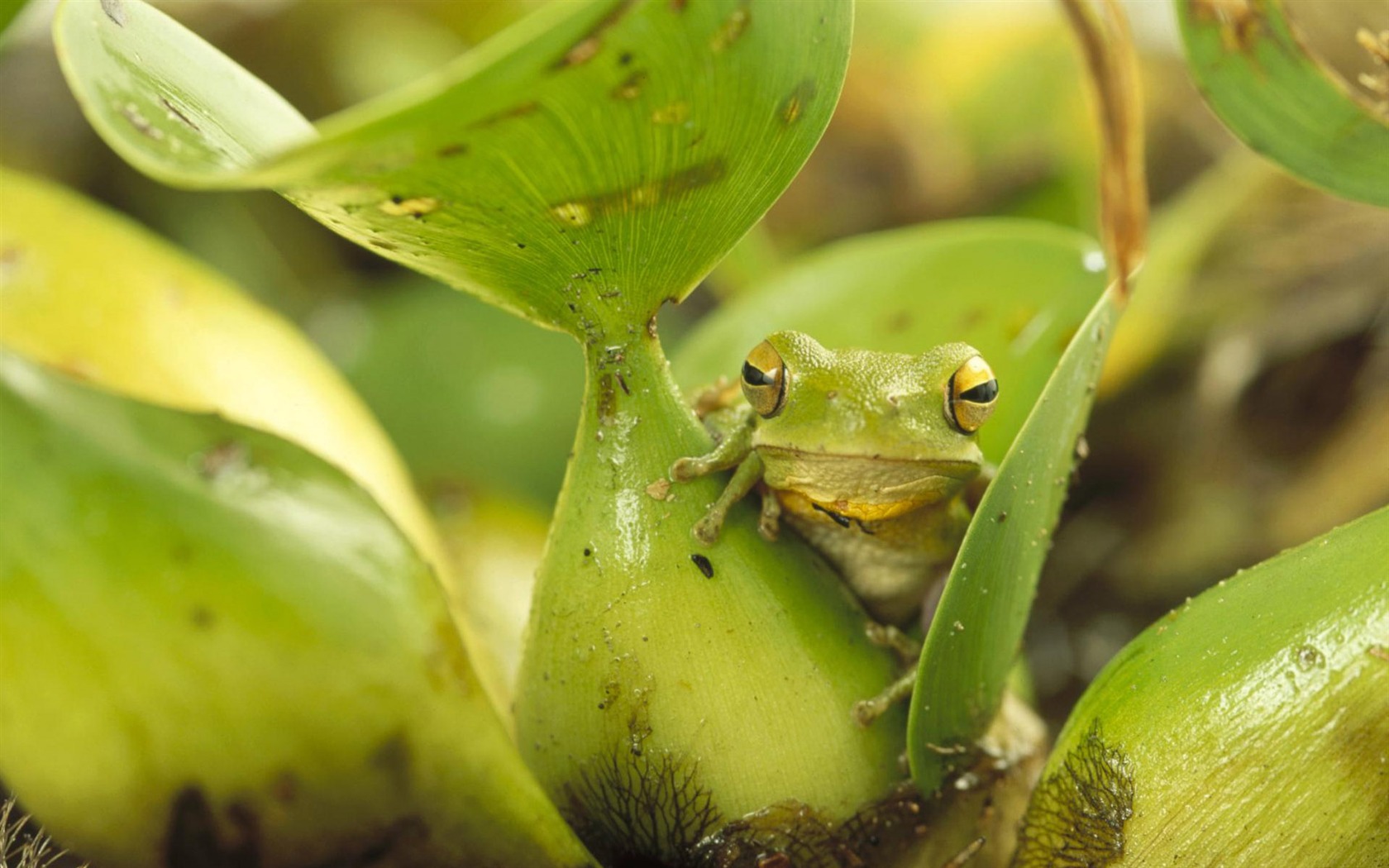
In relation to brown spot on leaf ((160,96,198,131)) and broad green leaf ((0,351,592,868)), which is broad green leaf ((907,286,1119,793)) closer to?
broad green leaf ((0,351,592,868))

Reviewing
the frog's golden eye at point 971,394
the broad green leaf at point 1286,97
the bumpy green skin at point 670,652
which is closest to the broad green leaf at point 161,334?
the bumpy green skin at point 670,652

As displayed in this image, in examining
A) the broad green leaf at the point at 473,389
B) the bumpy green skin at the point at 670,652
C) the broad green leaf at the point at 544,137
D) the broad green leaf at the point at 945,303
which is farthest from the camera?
the broad green leaf at the point at 473,389

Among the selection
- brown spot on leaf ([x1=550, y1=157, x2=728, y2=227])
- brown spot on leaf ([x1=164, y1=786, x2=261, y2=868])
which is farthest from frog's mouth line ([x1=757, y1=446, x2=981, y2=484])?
brown spot on leaf ([x1=164, y1=786, x2=261, y2=868])

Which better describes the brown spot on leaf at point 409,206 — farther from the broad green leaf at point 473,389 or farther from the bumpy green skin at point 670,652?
the broad green leaf at point 473,389

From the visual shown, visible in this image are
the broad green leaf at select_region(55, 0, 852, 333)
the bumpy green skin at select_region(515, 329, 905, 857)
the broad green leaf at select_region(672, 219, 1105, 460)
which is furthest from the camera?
the broad green leaf at select_region(672, 219, 1105, 460)

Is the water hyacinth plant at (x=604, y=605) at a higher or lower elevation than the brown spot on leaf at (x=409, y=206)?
lower

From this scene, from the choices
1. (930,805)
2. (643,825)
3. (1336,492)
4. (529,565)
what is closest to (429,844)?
(643,825)

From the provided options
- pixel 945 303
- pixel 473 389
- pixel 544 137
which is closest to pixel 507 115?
pixel 544 137
